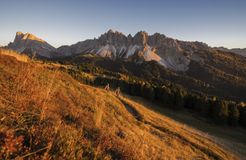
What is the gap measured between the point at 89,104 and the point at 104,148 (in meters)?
6.84

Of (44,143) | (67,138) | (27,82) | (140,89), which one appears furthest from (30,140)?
(140,89)

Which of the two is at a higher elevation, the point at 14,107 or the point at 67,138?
the point at 14,107

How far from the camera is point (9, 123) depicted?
447cm

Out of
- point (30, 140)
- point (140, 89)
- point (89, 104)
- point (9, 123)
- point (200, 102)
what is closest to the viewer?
point (30, 140)

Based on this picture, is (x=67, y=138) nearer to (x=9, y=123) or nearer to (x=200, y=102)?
(x=9, y=123)

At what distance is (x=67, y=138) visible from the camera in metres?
4.62

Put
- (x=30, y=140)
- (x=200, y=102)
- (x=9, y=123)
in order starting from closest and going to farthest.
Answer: (x=30, y=140), (x=9, y=123), (x=200, y=102)

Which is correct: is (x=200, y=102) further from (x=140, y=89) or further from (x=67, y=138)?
(x=67, y=138)

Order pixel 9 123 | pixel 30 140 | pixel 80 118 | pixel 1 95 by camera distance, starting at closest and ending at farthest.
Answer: pixel 30 140, pixel 9 123, pixel 1 95, pixel 80 118

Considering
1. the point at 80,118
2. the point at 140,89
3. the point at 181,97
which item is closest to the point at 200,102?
the point at 181,97

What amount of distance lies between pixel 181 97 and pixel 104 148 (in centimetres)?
5940

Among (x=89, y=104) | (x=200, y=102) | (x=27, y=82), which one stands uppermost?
(x=27, y=82)

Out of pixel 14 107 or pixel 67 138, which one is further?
pixel 14 107

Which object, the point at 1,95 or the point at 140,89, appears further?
the point at 140,89
